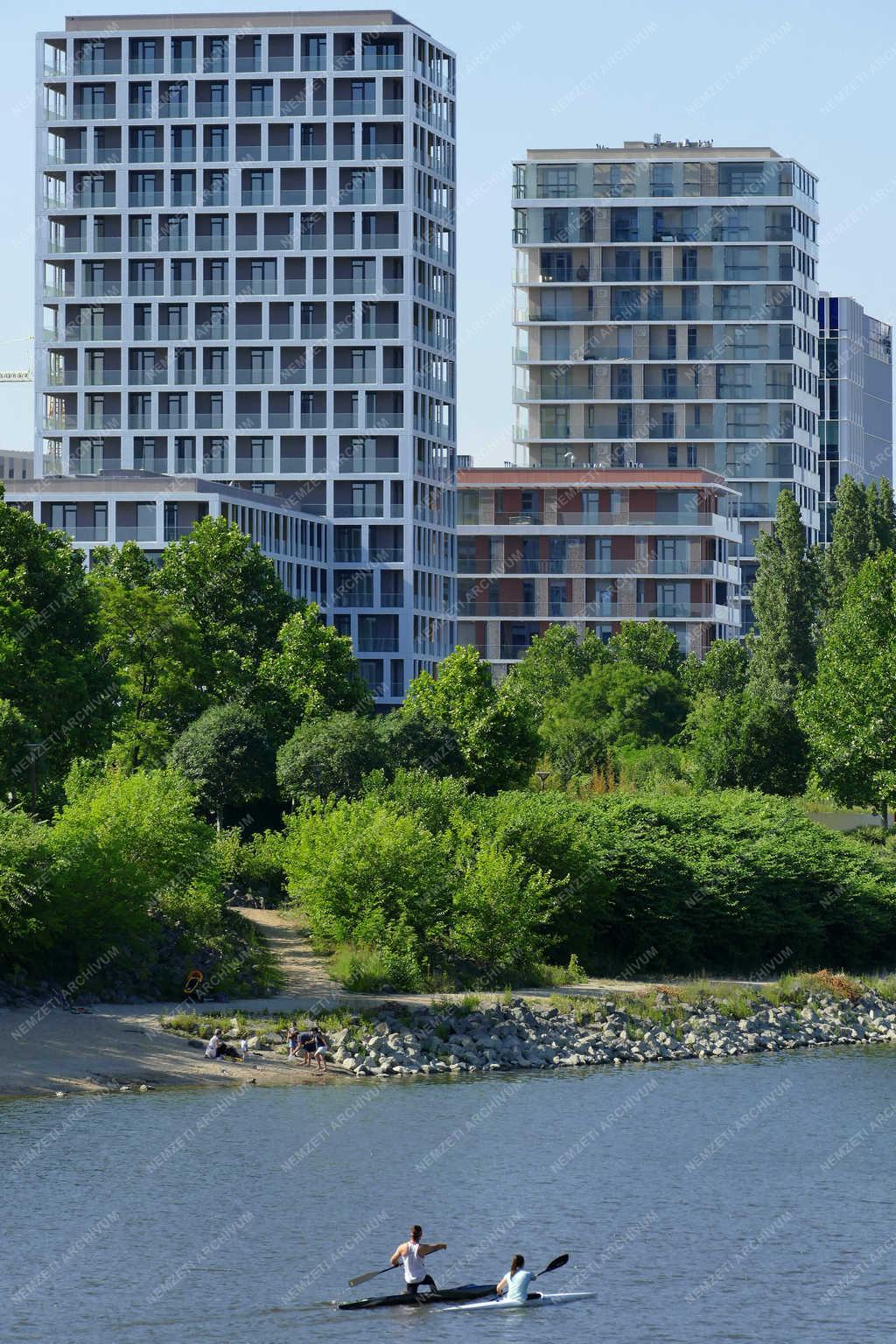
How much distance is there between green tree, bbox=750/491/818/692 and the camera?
4530 inches

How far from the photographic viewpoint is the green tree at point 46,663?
67.9 m

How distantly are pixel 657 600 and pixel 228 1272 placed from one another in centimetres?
13326

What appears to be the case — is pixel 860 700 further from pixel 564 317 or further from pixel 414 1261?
pixel 564 317

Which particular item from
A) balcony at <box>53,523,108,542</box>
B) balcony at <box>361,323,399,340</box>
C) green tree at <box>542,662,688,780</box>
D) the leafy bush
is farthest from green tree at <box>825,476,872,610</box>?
the leafy bush

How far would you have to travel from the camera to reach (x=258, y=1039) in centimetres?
5575

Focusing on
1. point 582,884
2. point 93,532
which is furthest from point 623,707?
point 582,884

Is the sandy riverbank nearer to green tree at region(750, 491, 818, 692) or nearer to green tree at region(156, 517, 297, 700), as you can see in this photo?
green tree at region(156, 517, 297, 700)

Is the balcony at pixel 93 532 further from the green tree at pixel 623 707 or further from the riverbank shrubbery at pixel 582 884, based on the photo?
the riverbank shrubbery at pixel 582 884

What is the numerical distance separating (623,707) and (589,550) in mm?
44526

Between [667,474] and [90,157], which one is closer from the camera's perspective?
[90,157]

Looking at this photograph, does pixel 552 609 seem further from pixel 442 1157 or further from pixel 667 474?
pixel 442 1157

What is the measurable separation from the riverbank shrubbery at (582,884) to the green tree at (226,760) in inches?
178

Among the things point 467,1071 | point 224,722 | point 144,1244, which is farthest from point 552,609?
point 144,1244

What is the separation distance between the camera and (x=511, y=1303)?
3559cm
